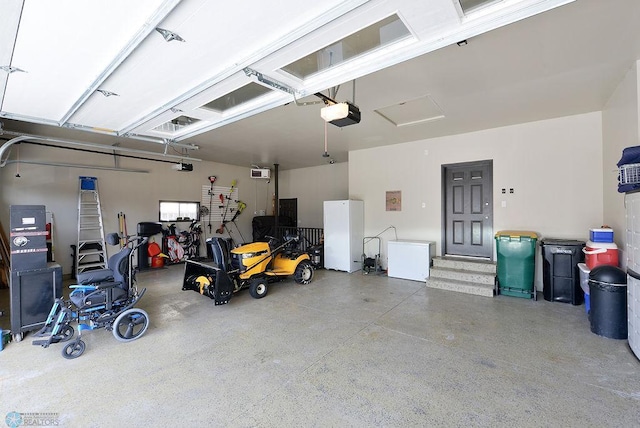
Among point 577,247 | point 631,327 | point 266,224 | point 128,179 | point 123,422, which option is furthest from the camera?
point 266,224

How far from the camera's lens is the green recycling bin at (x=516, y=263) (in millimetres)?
4496

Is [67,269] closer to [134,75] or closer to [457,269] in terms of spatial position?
[134,75]

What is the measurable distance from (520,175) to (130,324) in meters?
6.37

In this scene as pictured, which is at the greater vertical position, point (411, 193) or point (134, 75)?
point (134, 75)

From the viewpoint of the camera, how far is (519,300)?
4.44 m

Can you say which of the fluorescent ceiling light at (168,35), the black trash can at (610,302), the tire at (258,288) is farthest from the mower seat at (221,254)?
the black trash can at (610,302)

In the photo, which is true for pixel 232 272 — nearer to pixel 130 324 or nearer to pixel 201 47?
pixel 130 324

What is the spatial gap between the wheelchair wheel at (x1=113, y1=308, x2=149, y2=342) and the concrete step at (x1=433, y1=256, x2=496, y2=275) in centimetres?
497

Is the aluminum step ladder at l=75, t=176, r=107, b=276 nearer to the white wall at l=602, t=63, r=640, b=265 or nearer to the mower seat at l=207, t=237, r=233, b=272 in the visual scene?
the mower seat at l=207, t=237, r=233, b=272

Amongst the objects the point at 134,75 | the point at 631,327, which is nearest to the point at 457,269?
the point at 631,327

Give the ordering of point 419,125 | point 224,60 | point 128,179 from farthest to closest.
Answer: point 128,179
point 419,125
point 224,60

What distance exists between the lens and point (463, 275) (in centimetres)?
508

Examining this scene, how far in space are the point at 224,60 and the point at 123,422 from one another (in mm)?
2685

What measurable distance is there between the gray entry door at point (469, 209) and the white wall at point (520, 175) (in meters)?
0.17
